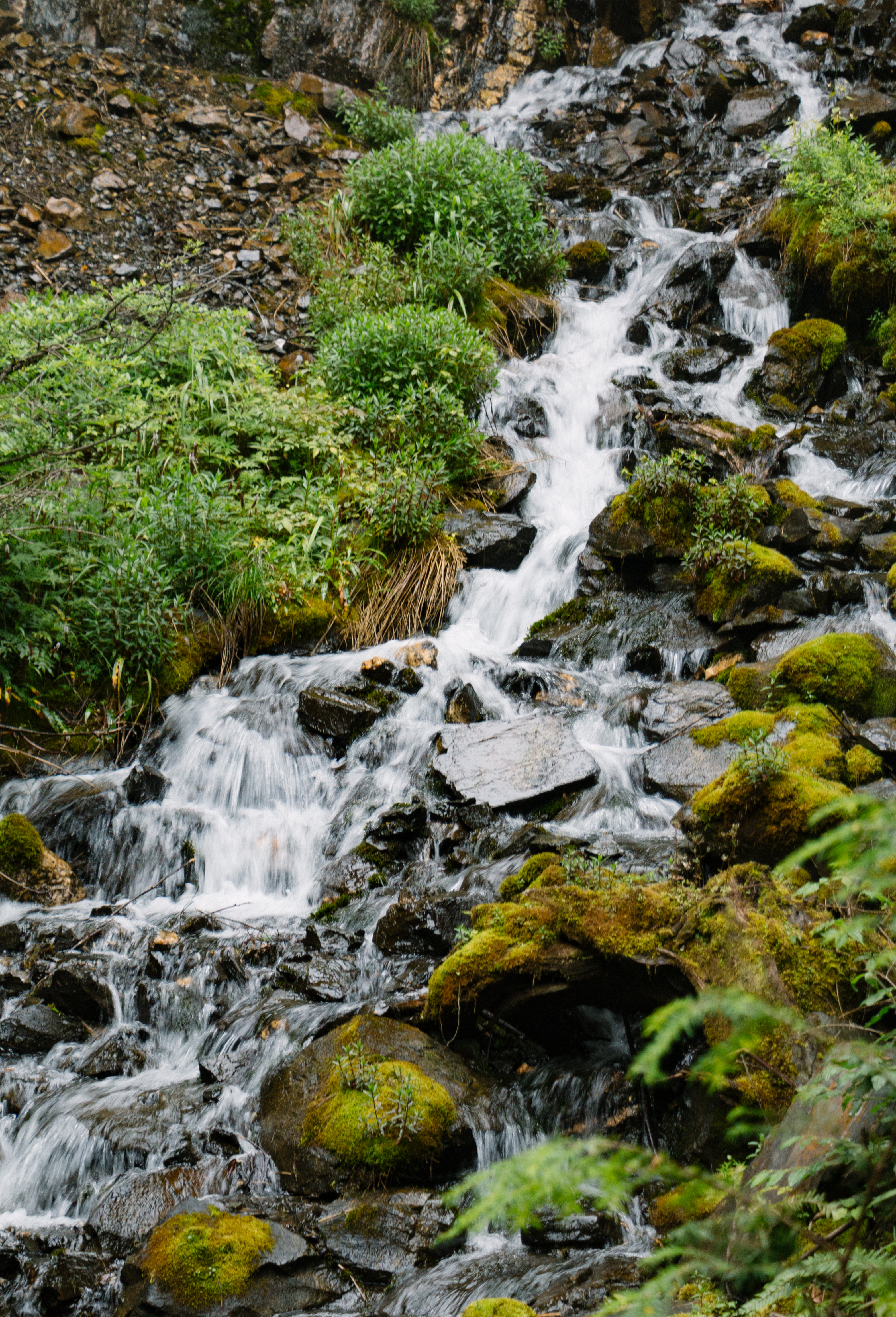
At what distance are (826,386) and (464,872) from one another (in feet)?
27.4

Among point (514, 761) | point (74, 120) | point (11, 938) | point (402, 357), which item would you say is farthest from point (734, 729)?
point (74, 120)

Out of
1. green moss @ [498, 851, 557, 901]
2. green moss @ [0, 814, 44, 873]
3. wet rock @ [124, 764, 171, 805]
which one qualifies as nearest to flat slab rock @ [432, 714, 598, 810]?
green moss @ [498, 851, 557, 901]

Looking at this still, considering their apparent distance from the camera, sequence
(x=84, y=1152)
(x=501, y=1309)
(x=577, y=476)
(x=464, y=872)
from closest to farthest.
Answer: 1. (x=501, y=1309)
2. (x=84, y=1152)
3. (x=464, y=872)
4. (x=577, y=476)

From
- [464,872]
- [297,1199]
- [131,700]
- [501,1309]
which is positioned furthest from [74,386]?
[501,1309]

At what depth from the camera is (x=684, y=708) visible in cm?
657

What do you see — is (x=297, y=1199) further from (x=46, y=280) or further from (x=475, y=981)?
(x=46, y=280)

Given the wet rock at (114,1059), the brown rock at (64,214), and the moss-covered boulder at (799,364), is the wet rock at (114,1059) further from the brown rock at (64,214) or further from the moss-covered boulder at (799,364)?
the brown rock at (64,214)

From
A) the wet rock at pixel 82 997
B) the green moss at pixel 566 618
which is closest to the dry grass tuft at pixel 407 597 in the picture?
the green moss at pixel 566 618

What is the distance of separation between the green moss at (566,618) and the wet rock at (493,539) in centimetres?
86

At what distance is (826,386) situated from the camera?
10719 mm

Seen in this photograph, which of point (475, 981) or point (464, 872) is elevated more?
point (475, 981)

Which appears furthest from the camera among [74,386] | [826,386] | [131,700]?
[826,386]

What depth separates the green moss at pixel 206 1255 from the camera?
9.69 feet

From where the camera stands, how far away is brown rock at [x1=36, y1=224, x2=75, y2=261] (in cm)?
1146
